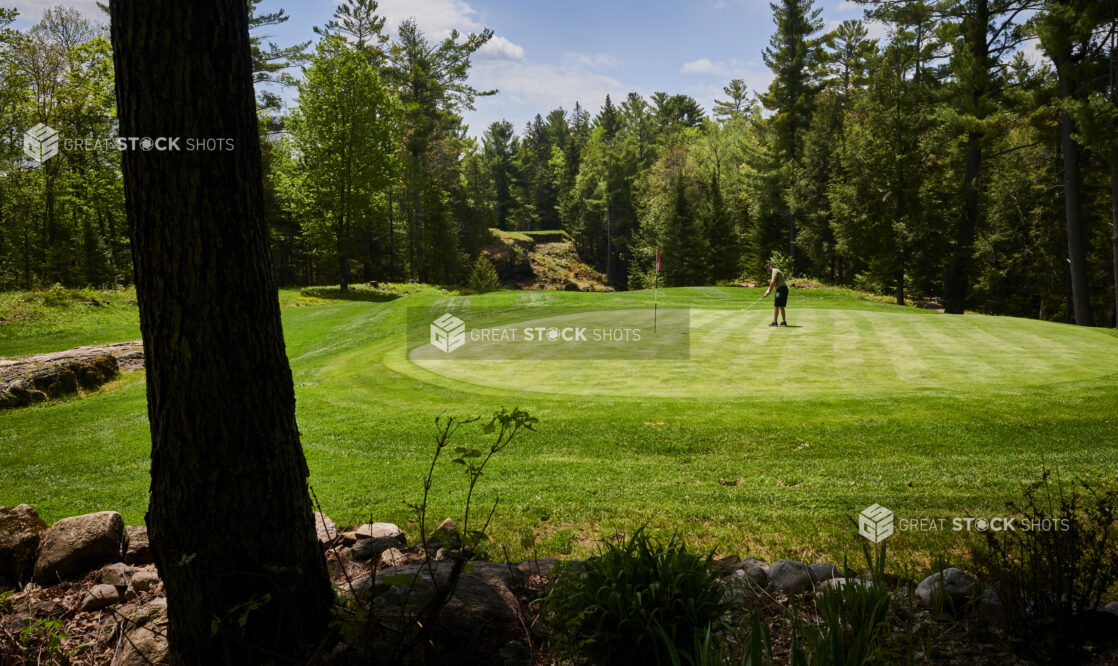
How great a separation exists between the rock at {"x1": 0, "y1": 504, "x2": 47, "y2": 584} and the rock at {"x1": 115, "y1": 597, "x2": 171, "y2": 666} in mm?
1192

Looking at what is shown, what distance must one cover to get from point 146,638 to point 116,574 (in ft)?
3.07

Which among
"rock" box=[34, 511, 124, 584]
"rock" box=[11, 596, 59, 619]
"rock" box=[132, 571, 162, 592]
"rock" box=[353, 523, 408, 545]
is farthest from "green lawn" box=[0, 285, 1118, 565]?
"rock" box=[11, 596, 59, 619]

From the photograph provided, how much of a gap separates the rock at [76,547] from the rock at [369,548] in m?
1.36

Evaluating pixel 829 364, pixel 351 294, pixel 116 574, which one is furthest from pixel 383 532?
pixel 351 294

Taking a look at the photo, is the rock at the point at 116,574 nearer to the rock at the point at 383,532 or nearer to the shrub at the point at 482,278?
the rock at the point at 383,532

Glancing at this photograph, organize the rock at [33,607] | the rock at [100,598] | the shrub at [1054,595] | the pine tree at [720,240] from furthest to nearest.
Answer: the pine tree at [720,240]
the rock at [100,598]
the rock at [33,607]
the shrub at [1054,595]

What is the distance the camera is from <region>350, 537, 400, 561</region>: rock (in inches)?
143

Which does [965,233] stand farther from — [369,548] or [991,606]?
[369,548]

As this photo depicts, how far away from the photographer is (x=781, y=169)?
38.4m

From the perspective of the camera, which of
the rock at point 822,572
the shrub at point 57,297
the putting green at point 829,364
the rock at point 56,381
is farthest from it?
the shrub at point 57,297

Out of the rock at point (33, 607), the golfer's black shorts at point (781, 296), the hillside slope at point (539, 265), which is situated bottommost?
the rock at point (33, 607)

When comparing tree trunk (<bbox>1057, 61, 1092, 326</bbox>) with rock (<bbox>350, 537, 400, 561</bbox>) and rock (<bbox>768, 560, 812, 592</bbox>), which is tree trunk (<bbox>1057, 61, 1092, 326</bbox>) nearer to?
rock (<bbox>768, 560, 812, 592</bbox>)

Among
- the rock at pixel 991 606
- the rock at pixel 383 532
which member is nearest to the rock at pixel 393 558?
the rock at pixel 383 532

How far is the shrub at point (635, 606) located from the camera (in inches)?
88.2
